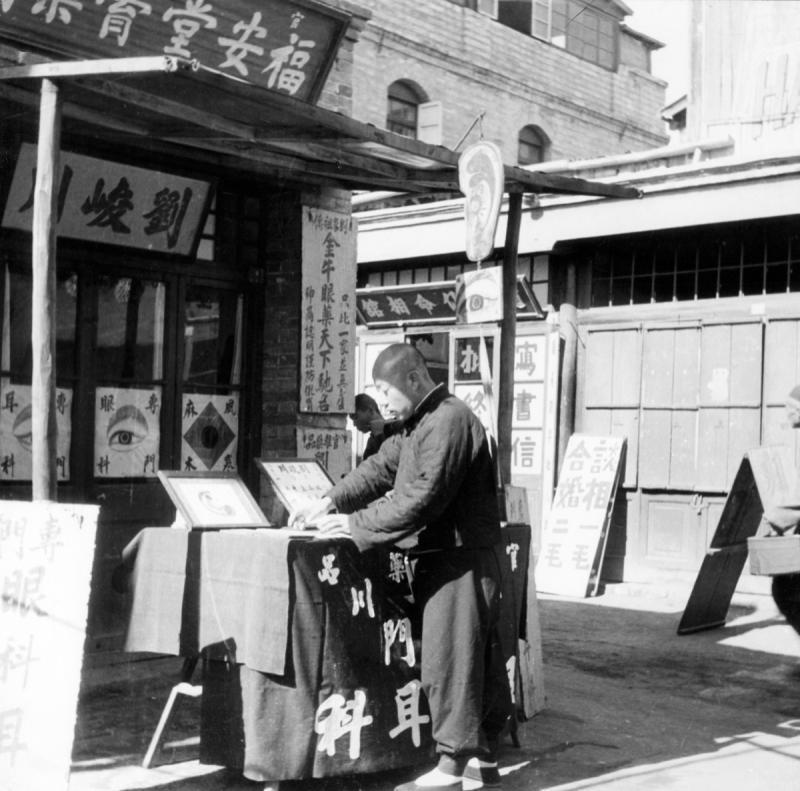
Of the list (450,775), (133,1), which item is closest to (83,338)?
(133,1)

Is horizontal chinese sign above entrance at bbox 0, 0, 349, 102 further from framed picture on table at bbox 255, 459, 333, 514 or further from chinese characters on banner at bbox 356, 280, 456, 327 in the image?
chinese characters on banner at bbox 356, 280, 456, 327

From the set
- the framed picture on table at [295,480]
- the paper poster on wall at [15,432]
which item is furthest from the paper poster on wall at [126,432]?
the framed picture on table at [295,480]

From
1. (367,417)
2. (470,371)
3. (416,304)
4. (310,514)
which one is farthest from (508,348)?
(416,304)

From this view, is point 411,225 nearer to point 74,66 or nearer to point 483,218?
point 483,218

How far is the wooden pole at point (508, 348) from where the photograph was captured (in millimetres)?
7312

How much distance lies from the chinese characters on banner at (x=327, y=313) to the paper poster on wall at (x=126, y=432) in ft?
3.73

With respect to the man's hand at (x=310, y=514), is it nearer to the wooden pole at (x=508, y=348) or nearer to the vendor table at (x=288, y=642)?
the vendor table at (x=288, y=642)

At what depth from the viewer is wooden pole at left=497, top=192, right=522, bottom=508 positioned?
7.31 meters

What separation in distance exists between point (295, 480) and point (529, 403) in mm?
7137

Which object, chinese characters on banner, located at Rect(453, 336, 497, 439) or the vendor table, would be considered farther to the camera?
chinese characters on banner, located at Rect(453, 336, 497, 439)

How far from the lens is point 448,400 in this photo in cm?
557

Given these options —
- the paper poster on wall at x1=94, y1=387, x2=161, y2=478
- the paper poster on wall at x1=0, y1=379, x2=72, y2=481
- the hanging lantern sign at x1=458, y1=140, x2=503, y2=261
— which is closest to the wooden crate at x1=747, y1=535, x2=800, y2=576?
the hanging lantern sign at x1=458, y1=140, x2=503, y2=261

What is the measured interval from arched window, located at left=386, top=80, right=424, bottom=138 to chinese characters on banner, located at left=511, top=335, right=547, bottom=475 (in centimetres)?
840

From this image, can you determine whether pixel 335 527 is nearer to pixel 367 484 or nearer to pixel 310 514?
pixel 310 514
